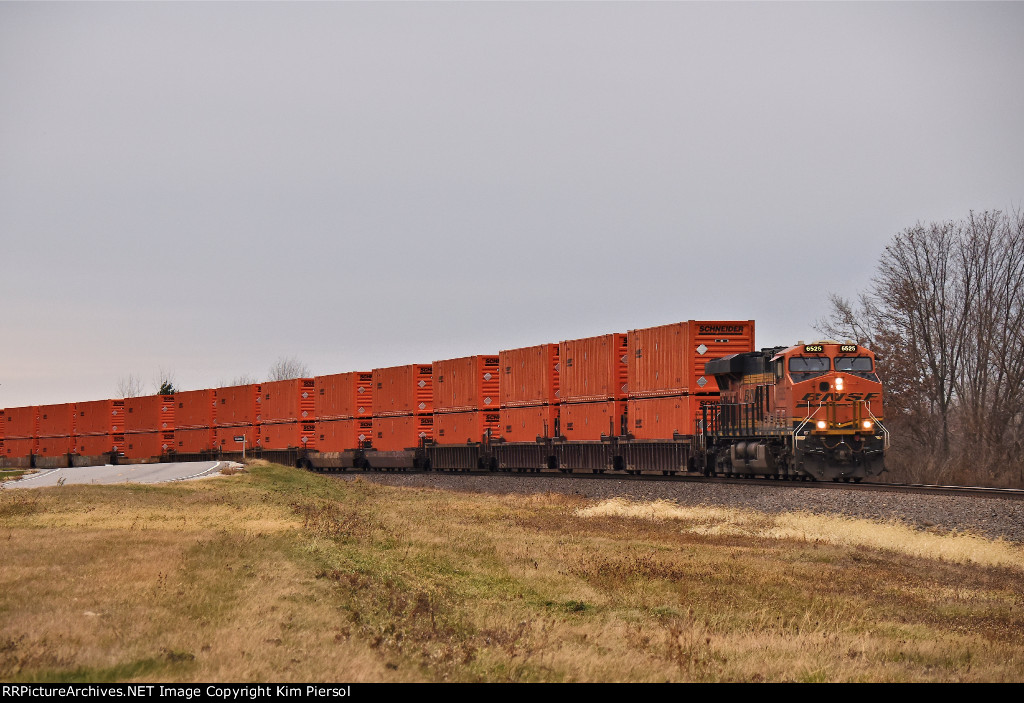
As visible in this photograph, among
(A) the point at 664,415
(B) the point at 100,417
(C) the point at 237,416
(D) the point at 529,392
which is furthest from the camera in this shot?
(B) the point at 100,417

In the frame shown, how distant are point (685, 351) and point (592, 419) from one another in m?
6.26

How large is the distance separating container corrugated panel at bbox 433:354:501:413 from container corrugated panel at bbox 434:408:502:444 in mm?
270

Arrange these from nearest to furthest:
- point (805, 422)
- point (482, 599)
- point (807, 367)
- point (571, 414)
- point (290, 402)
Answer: point (482, 599) → point (805, 422) → point (807, 367) → point (571, 414) → point (290, 402)

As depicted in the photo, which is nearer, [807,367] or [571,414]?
[807,367]

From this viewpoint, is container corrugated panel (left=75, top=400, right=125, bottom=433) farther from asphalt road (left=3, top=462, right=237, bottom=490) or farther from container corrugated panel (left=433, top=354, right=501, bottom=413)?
asphalt road (left=3, top=462, right=237, bottom=490)

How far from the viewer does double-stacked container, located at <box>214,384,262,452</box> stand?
57844 millimetres

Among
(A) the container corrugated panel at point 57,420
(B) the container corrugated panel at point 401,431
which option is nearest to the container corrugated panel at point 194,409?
(A) the container corrugated panel at point 57,420

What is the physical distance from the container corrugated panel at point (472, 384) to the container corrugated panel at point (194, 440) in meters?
21.9

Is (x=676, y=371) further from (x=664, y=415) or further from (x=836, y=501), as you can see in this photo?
(x=836, y=501)

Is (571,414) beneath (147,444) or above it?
above

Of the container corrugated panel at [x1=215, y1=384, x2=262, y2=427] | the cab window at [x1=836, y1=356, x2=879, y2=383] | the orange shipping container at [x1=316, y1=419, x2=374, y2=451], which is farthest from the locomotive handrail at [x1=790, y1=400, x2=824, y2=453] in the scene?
the container corrugated panel at [x1=215, y1=384, x2=262, y2=427]

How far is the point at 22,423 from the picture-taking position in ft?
248

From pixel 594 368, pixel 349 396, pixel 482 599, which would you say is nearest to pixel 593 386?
pixel 594 368

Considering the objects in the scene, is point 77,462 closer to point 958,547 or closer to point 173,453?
point 173,453
